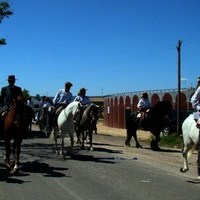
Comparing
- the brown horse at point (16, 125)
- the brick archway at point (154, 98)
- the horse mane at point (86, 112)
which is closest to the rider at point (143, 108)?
the horse mane at point (86, 112)

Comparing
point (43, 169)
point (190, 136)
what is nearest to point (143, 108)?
point (43, 169)

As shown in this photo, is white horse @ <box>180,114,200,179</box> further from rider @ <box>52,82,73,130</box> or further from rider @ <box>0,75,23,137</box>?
rider @ <box>52,82,73,130</box>

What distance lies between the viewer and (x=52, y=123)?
1880cm

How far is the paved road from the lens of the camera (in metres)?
10.1

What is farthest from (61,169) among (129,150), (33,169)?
(129,150)

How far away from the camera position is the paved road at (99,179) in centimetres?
1009

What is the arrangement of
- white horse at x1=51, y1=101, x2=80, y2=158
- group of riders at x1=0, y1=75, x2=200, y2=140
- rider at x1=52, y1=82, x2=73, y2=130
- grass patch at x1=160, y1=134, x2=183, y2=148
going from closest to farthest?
group of riders at x1=0, y1=75, x2=200, y2=140, white horse at x1=51, y1=101, x2=80, y2=158, rider at x1=52, y1=82, x2=73, y2=130, grass patch at x1=160, y1=134, x2=183, y2=148

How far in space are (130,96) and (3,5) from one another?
69.6 ft

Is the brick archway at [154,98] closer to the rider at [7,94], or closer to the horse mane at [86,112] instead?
the horse mane at [86,112]

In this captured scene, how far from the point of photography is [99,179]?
1203cm

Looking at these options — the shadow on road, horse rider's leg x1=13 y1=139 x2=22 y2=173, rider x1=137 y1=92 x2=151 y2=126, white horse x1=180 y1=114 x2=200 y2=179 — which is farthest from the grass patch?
horse rider's leg x1=13 y1=139 x2=22 y2=173

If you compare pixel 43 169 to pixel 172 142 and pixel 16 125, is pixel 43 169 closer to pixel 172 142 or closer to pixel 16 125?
pixel 16 125

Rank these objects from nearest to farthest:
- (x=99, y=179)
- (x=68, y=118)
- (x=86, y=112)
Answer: (x=99, y=179)
(x=68, y=118)
(x=86, y=112)

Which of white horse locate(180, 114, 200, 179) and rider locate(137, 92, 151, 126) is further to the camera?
rider locate(137, 92, 151, 126)
